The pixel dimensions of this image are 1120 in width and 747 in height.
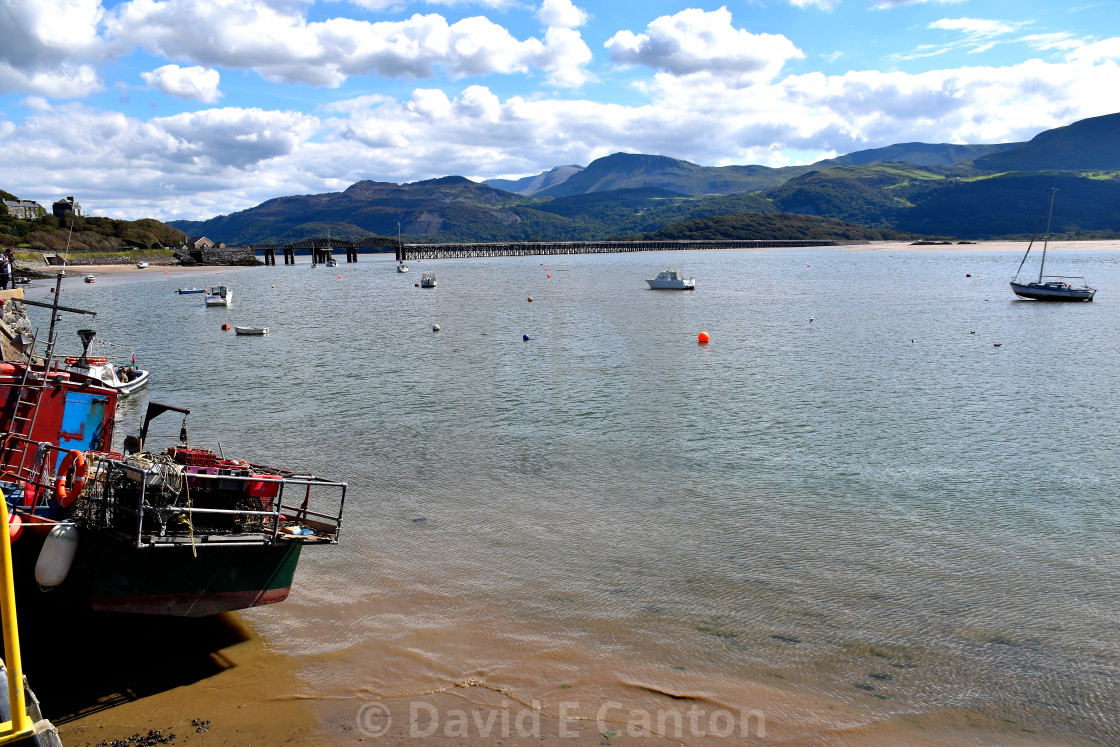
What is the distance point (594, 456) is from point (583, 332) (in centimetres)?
2874

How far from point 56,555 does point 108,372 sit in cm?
1514

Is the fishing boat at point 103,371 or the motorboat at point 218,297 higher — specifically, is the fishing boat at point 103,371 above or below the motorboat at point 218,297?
below

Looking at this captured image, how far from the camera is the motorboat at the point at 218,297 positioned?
69.1 metres

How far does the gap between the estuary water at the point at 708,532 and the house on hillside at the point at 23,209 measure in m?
123

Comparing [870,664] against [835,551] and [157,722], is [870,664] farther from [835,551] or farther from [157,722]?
[157,722]

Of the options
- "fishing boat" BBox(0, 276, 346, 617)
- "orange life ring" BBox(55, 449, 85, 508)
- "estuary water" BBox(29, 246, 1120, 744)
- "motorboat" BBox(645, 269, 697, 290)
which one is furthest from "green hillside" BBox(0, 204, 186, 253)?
"orange life ring" BBox(55, 449, 85, 508)

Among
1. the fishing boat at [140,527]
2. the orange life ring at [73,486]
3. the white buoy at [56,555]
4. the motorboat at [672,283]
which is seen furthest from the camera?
the motorboat at [672,283]

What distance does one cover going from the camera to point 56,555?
9.25 meters

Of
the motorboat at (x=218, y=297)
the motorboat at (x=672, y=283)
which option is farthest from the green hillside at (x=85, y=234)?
the motorboat at (x=672, y=283)

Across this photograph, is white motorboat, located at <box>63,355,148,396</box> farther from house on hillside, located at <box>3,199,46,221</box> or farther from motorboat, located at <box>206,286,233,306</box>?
house on hillside, located at <box>3,199,46,221</box>

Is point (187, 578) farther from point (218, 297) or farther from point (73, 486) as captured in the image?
point (218, 297)

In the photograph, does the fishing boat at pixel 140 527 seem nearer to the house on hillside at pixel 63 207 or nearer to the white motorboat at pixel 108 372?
the white motorboat at pixel 108 372

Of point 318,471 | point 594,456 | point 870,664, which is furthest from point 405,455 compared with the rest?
point 870,664

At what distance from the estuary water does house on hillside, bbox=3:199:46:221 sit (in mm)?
123439
